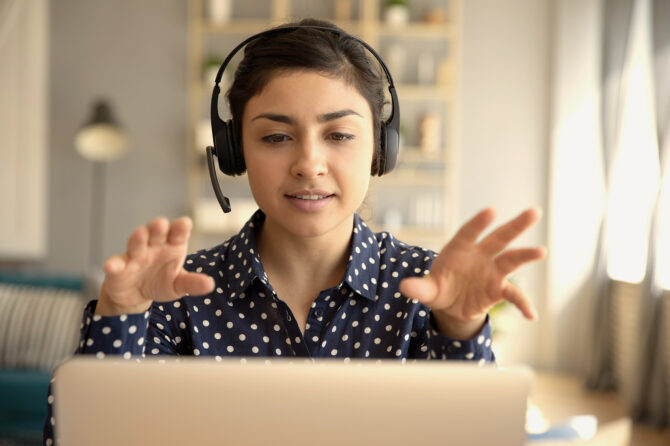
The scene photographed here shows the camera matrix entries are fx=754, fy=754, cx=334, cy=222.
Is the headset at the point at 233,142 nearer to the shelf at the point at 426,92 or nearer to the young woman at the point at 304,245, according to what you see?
the young woman at the point at 304,245

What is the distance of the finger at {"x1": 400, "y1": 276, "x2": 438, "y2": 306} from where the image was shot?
79cm

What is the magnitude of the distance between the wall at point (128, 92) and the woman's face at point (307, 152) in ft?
14.3

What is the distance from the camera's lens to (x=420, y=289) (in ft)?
2.66

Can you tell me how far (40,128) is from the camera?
484cm

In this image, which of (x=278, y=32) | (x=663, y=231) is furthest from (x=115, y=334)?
(x=663, y=231)

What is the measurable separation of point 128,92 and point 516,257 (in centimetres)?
501

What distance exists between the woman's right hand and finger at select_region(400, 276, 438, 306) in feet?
0.69

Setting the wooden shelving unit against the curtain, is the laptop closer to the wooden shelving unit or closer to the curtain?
the curtain

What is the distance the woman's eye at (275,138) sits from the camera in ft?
3.76

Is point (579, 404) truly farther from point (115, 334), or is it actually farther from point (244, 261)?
point (115, 334)

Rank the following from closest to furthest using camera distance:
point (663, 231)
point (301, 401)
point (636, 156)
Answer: point (301, 401), point (663, 231), point (636, 156)

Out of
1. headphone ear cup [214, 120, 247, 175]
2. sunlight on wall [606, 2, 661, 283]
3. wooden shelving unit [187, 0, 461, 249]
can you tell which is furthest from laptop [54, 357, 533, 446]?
wooden shelving unit [187, 0, 461, 249]

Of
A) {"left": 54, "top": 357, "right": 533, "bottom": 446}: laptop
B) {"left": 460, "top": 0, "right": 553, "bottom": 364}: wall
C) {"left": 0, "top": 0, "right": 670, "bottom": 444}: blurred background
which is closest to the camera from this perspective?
{"left": 54, "top": 357, "right": 533, "bottom": 446}: laptop

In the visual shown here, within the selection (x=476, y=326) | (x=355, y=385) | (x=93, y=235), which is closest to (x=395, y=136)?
(x=476, y=326)
